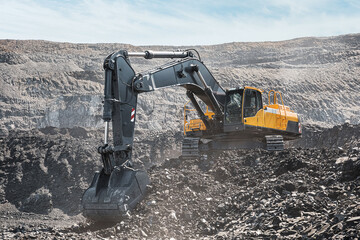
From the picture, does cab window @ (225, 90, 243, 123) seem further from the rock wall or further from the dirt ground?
the rock wall

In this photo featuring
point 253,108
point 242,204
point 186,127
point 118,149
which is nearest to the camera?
point 118,149

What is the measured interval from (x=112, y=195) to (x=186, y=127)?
6.57m

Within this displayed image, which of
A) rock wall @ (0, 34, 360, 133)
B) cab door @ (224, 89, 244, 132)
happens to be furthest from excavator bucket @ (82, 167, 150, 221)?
rock wall @ (0, 34, 360, 133)

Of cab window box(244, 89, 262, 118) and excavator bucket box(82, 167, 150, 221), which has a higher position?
cab window box(244, 89, 262, 118)

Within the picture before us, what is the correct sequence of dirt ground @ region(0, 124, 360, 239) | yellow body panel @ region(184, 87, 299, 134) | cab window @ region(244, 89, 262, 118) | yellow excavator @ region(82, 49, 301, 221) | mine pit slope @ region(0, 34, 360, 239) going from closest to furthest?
1. dirt ground @ region(0, 124, 360, 239)
2. mine pit slope @ region(0, 34, 360, 239)
3. yellow excavator @ region(82, 49, 301, 221)
4. cab window @ region(244, 89, 262, 118)
5. yellow body panel @ region(184, 87, 299, 134)

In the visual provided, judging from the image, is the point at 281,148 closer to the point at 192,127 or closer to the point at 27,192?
the point at 192,127

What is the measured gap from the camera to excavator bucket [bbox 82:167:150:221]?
23.8 feet

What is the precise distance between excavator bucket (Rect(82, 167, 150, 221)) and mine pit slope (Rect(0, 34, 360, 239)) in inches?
9.2

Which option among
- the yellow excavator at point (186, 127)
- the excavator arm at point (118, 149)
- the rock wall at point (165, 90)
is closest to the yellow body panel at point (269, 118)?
the yellow excavator at point (186, 127)

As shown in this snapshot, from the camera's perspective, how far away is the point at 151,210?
24.8 ft

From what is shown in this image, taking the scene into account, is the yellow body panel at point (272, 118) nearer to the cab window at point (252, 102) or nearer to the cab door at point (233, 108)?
the cab window at point (252, 102)

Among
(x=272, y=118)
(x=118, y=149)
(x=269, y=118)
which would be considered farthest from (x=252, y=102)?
(x=118, y=149)

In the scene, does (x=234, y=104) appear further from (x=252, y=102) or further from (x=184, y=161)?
(x=184, y=161)

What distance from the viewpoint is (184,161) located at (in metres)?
13.3
